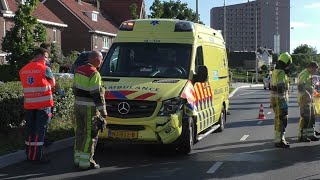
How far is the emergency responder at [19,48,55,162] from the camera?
30.9 ft

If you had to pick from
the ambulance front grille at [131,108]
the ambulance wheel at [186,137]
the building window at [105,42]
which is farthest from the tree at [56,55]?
the ambulance front grille at [131,108]

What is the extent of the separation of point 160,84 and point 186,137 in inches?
43.2

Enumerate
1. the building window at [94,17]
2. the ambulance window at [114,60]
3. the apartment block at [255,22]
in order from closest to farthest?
the ambulance window at [114,60] < the building window at [94,17] < the apartment block at [255,22]

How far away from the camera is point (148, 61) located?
11.0m

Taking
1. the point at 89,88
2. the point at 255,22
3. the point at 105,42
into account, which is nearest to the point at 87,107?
the point at 89,88

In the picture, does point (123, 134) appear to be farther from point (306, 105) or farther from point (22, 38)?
point (22, 38)

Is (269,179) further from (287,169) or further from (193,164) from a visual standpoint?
(193,164)

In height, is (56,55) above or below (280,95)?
above

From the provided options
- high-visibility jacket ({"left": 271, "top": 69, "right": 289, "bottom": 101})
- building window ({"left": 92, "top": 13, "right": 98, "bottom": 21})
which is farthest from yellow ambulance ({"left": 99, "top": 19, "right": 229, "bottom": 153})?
building window ({"left": 92, "top": 13, "right": 98, "bottom": 21})

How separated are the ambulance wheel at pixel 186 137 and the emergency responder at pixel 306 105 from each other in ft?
10.9

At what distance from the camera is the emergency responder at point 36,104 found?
30.9 ft

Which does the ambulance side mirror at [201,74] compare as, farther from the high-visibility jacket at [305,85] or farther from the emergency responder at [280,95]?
the high-visibility jacket at [305,85]

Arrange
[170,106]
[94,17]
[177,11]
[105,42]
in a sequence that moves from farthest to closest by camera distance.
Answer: [94,17]
[105,42]
[177,11]
[170,106]

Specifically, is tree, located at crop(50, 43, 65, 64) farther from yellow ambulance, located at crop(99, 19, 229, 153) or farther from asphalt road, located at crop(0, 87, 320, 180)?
asphalt road, located at crop(0, 87, 320, 180)
